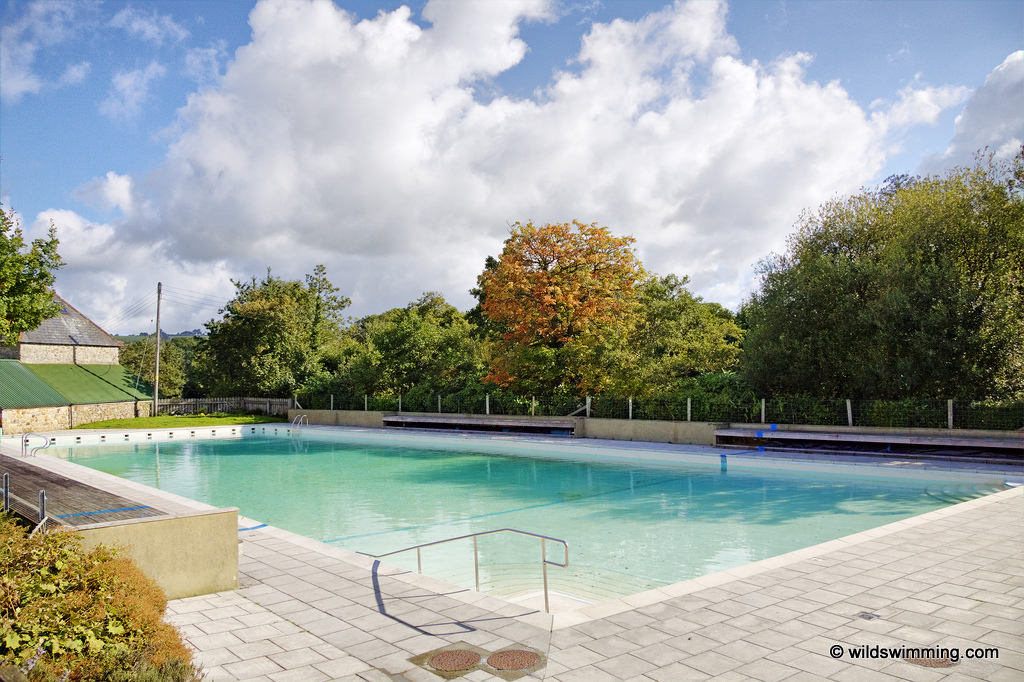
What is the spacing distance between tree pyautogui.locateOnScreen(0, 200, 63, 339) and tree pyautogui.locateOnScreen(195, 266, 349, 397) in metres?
17.9

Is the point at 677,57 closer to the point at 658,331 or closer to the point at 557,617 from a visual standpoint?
the point at 658,331

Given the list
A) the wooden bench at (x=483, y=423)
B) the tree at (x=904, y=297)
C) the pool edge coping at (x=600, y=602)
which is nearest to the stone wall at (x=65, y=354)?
the wooden bench at (x=483, y=423)

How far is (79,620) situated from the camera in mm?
3426

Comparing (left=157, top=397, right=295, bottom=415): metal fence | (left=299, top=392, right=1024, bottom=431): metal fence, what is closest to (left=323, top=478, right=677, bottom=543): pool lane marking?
(left=299, top=392, right=1024, bottom=431): metal fence

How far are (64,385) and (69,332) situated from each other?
4393 millimetres

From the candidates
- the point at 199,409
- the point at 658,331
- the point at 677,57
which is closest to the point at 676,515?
the point at 677,57

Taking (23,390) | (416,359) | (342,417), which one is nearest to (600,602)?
(416,359)

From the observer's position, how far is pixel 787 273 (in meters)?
17.3

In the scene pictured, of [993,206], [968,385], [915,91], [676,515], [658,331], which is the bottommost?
[676,515]

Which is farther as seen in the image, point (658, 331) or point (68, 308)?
point (68, 308)

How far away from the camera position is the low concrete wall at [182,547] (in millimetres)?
5438

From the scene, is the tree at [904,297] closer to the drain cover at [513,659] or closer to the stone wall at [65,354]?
the drain cover at [513,659]

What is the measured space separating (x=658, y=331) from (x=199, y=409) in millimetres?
25381

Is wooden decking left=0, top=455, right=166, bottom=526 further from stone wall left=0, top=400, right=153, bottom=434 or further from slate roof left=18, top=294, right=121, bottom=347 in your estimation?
slate roof left=18, top=294, right=121, bottom=347
